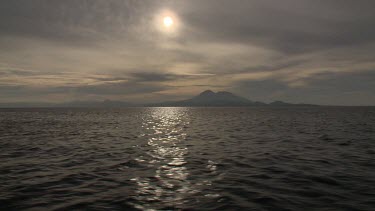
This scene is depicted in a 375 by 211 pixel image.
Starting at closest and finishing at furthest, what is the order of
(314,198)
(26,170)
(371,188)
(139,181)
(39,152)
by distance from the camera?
(314,198) < (371,188) < (139,181) < (26,170) < (39,152)

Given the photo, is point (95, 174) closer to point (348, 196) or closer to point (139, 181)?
point (139, 181)

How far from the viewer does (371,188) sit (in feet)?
41.3

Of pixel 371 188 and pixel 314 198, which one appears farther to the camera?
pixel 371 188

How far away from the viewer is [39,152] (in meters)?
23.3

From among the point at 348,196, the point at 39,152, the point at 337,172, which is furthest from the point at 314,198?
the point at 39,152

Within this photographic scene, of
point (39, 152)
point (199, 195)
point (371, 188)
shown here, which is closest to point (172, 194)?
point (199, 195)

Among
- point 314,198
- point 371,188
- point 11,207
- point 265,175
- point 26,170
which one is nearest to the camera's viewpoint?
point 11,207

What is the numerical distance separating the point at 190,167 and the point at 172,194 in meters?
5.59

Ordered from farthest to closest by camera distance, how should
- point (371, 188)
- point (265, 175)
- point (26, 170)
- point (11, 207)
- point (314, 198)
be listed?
point (26, 170)
point (265, 175)
point (371, 188)
point (314, 198)
point (11, 207)

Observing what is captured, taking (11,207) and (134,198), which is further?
(134,198)

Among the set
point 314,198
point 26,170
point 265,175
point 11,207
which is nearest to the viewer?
point 11,207

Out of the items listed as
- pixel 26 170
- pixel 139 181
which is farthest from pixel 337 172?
pixel 26 170

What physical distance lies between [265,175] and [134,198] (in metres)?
7.54

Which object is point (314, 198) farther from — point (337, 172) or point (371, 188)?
point (337, 172)
